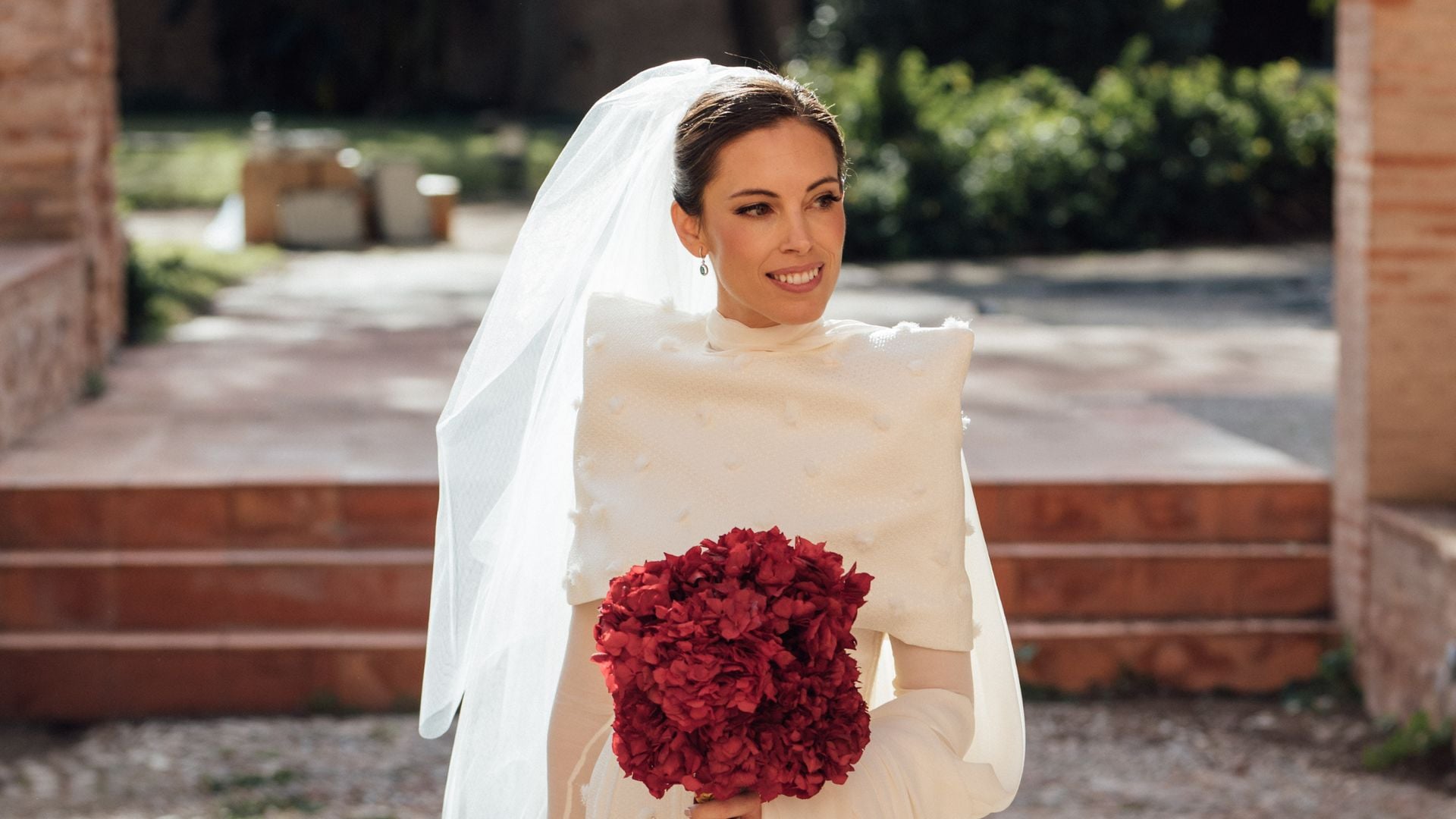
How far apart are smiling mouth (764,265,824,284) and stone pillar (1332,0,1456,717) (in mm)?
3958

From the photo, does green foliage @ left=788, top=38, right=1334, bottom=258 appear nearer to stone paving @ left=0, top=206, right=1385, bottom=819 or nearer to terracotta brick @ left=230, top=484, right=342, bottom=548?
stone paving @ left=0, top=206, right=1385, bottom=819

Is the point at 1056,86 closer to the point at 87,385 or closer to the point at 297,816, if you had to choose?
the point at 87,385

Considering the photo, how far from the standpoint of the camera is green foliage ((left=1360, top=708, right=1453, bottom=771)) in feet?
17.9

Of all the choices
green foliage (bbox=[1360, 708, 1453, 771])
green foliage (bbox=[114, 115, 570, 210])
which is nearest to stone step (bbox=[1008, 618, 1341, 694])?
green foliage (bbox=[1360, 708, 1453, 771])

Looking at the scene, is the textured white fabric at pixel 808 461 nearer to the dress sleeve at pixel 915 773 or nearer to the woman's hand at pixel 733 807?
the dress sleeve at pixel 915 773

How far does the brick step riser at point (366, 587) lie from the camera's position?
639 cm

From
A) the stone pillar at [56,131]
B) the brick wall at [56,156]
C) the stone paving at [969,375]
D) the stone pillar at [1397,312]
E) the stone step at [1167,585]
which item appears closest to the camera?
the stone pillar at [1397,312]

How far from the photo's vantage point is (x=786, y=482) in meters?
2.41

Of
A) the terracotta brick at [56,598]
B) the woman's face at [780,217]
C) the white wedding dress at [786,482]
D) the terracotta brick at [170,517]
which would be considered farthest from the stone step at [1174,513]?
the woman's face at [780,217]

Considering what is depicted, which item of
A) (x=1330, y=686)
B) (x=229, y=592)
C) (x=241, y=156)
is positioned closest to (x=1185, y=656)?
(x=1330, y=686)

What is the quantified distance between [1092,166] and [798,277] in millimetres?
13323

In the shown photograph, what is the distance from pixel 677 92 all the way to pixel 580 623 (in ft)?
2.68

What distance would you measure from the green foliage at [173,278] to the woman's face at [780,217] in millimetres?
8455

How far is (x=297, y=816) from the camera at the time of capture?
5172 millimetres
